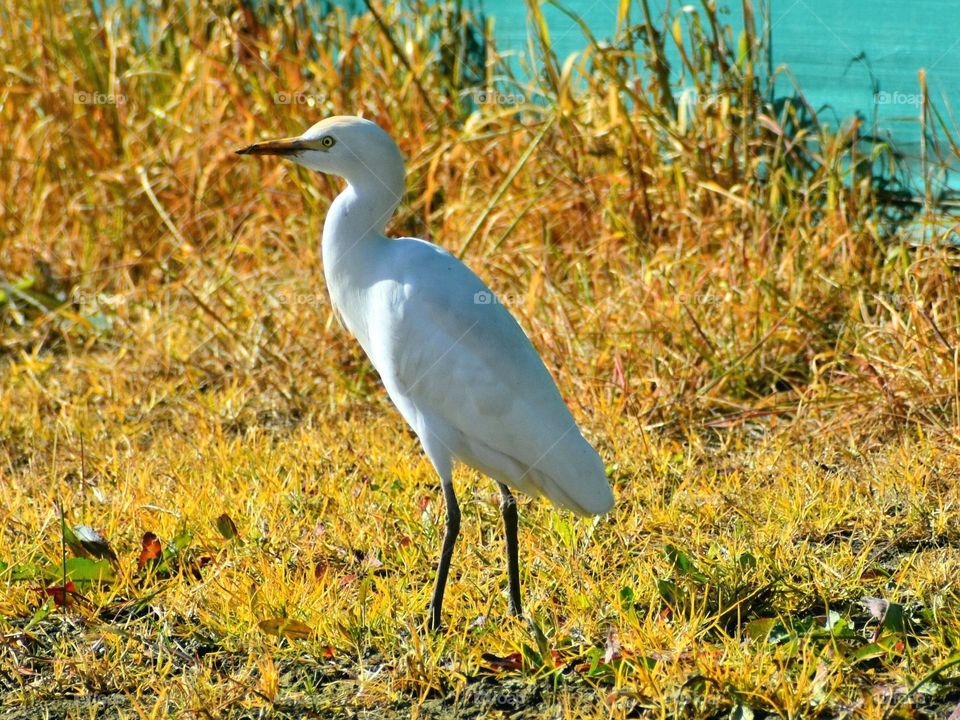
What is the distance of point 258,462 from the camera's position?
3.37m

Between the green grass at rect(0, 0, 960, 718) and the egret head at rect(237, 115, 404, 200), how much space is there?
0.90 metres

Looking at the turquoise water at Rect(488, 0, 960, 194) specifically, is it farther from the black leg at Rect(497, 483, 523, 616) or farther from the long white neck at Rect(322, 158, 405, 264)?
the black leg at Rect(497, 483, 523, 616)

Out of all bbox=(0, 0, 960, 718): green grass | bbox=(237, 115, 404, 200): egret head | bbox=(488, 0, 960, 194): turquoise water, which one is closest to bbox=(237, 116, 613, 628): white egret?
bbox=(237, 115, 404, 200): egret head

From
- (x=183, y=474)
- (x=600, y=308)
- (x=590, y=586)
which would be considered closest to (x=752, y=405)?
(x=600, y=308)

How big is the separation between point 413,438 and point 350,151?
124 centimetres

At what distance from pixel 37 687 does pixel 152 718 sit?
1.10 feet

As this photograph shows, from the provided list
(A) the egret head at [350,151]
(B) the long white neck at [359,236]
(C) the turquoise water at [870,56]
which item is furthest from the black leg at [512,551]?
(C) the turquoise water at [870,56]

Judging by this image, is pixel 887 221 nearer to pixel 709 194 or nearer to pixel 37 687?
pixel 709 194

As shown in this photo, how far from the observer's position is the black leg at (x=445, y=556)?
95.7 inches

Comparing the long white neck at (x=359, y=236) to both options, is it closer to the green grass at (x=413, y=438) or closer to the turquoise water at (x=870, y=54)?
the green grass at (x=413, y=438)

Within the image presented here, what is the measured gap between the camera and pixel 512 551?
250 cm

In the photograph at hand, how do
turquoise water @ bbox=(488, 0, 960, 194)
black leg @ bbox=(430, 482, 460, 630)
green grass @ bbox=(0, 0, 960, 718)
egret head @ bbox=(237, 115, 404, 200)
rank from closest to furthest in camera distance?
green grass @ bbox=(0, 0, 960, 718), black leg @ bbox=(430, 482, 460, 630), egret head @ bbox=(237, 115, 404, 200), turquoise water @ bbox=(488, 0, 960, 194)

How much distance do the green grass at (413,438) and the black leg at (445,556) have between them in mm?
51

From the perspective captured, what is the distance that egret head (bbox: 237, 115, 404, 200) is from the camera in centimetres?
258
